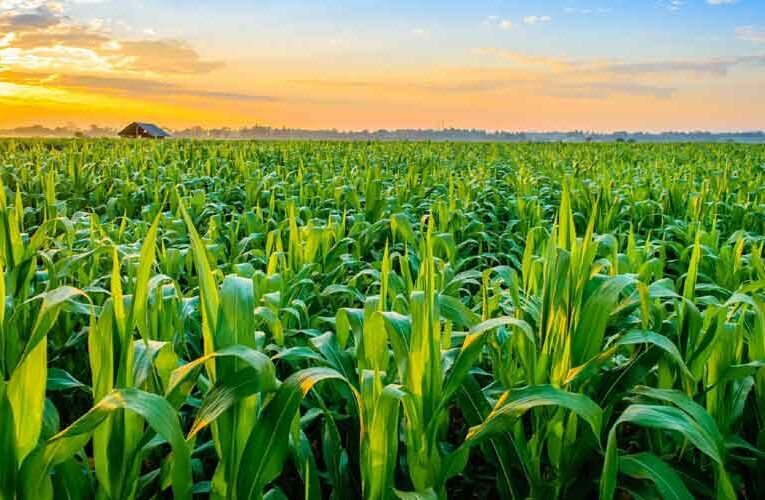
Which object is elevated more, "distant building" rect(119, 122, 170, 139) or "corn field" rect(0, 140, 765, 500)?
"distant building" rect(119, 122, 170, 139)

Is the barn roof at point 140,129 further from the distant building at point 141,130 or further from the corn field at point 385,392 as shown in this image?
the corn field at point 385,392

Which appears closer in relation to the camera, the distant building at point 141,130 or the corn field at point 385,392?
Answer: the corn field at point 385,392

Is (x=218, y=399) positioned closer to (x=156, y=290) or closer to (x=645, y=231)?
(x=156, y=290)

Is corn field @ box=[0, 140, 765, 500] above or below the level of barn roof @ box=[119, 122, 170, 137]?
below

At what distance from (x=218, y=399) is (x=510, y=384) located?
3.05 ft

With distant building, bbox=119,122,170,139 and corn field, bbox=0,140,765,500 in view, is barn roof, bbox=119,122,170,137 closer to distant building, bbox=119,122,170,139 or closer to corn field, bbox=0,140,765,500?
distant building, bbox=119,122,170,139

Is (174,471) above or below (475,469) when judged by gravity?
above

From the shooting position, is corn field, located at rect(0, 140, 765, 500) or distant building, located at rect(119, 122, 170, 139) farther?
distant building, located at rect(119, 122, 170, 139)

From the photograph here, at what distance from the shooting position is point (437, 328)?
1.48m

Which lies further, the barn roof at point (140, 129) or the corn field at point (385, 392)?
the barn roof at point (140, 129)

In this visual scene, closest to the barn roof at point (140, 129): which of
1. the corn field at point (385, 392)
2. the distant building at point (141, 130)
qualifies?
the distant building at point (141, 130)

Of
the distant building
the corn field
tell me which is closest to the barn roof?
the distant building

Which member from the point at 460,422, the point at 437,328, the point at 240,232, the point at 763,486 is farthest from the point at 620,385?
the point at 240,232

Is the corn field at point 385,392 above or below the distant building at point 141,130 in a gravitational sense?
below
